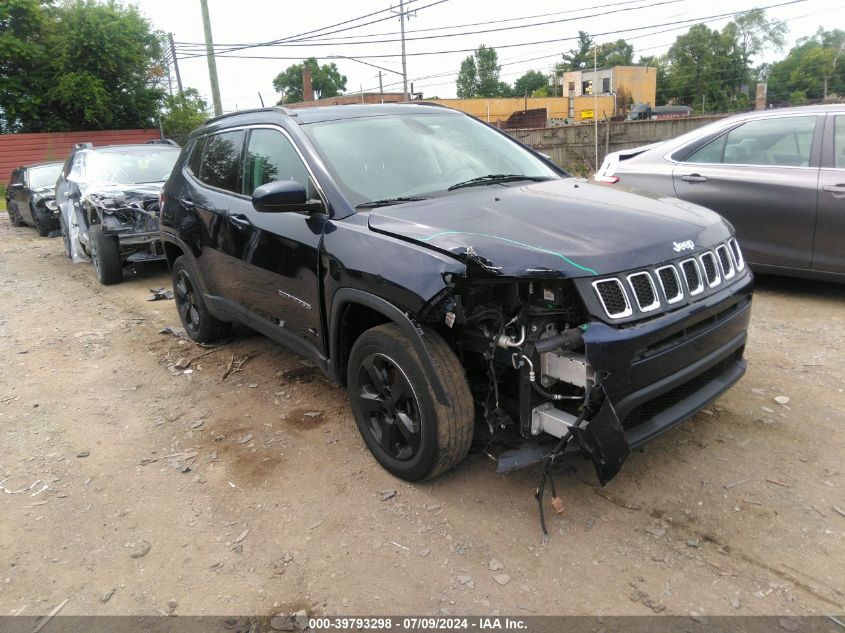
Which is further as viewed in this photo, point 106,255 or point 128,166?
point 128,166

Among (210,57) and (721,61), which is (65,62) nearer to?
(210,57)

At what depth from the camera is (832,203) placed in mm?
Answer: 4953

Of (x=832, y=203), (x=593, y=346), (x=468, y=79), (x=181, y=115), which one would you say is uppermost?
(x=468, y=79)

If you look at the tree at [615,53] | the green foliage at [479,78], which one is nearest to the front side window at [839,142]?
the green foliage at [479,78]

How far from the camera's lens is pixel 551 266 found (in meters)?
2.43

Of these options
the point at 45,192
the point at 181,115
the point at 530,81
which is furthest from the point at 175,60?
the point at 530,81

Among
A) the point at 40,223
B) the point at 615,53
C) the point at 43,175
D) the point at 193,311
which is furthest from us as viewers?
the point at 615,53

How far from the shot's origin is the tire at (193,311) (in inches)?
203

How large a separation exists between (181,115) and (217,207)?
88.1ft

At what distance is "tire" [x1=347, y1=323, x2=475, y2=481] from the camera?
2.77m

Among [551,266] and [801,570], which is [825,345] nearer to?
[801,570]

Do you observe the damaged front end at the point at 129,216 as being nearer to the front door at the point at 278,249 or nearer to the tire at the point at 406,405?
the front door at the point at 278,249

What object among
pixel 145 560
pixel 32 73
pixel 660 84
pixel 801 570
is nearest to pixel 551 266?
pixel 801 570

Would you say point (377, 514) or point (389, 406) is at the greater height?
point (389, 406)
